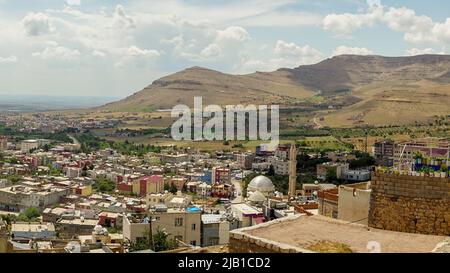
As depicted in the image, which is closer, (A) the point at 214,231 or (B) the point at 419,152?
(B) the point at 419,152

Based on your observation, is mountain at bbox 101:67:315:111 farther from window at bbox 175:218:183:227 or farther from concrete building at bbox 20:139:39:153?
window at bbox 175:218:183:227

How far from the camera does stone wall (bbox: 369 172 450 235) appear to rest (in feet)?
18.0

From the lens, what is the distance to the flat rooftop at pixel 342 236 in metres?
4.94

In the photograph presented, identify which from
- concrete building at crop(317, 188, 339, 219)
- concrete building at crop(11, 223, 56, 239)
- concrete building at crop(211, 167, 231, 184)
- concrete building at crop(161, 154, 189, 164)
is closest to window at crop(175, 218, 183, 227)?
concrete building at crop(317, 188, 339, 219)

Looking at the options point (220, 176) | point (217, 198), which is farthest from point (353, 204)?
point (220, 176)

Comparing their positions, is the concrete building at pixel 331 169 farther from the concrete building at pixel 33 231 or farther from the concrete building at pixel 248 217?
the concrete building at pixel 248 217

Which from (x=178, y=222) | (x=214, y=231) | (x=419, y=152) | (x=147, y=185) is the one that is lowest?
(x=147, y=185)

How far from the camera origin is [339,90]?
551ft

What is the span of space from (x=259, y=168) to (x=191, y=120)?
45437mm

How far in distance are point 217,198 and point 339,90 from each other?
134 meters

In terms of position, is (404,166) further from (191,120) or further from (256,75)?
(256,75)

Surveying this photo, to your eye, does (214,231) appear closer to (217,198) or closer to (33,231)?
(33,231)

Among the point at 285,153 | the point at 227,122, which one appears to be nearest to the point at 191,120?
the point at 227,122

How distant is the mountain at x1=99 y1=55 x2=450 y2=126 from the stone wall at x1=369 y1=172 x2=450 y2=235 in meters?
86.2
